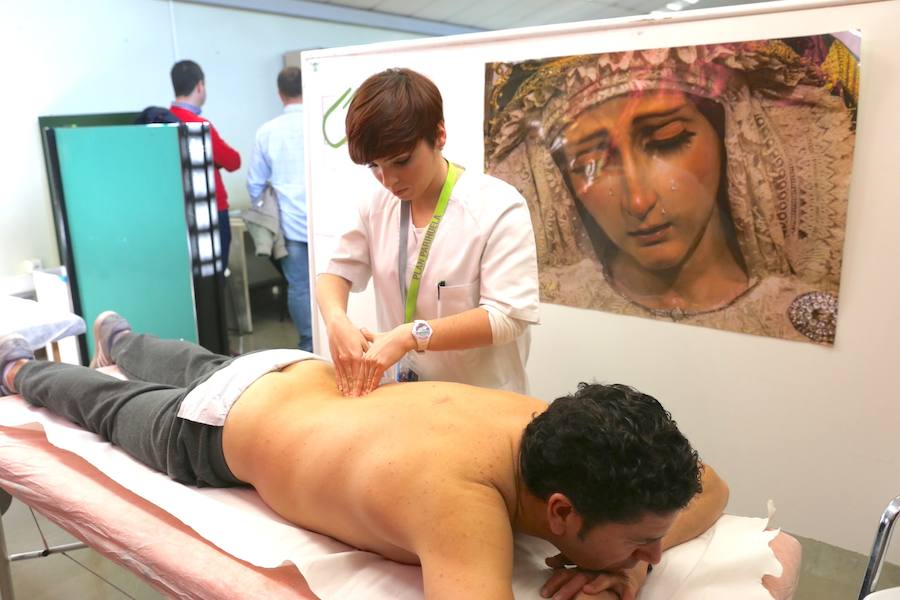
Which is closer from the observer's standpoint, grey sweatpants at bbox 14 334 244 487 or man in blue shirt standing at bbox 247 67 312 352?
grey sweatpants at bbox 14 334 244 487

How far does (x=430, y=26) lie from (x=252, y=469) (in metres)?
6.21

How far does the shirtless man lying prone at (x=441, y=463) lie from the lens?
35.9 inches

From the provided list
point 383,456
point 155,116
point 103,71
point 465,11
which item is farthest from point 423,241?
point 465,11

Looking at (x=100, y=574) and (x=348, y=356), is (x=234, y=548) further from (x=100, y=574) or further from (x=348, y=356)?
(x=100, y=574)

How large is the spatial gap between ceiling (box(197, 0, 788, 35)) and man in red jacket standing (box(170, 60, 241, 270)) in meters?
1.82

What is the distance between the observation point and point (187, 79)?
3.27 meters

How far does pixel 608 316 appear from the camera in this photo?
6.98 ft

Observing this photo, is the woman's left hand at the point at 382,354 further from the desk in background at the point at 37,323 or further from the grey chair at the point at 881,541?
the desk in background at the point at 37,323

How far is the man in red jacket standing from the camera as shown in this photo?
327cm

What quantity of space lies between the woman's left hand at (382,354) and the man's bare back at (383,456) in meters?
0.04

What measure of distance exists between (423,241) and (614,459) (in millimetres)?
728

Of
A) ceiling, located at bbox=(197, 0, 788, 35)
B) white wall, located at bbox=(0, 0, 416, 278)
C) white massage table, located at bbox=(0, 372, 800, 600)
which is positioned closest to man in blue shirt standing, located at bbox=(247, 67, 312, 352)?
white wall, located at bbox=(0, 0, 416, 278)

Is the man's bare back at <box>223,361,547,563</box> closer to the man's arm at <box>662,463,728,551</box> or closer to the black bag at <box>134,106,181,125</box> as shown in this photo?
the man's arm at <box>662,463,728,551</box>

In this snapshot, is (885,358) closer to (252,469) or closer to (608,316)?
(608,316)
